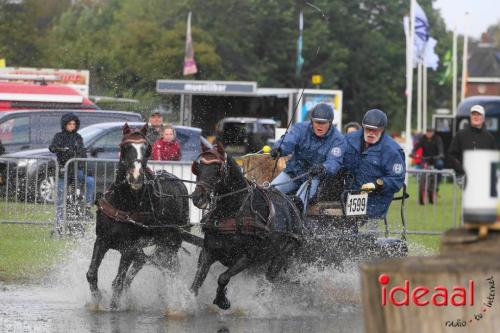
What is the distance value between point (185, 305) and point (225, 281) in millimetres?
495

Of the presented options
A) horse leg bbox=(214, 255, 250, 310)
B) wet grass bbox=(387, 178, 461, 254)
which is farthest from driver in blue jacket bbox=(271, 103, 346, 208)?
wet grass bbox=(387, 178, 461, 254)

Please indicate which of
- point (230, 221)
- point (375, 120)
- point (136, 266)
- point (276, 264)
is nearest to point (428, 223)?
point (375, 120)

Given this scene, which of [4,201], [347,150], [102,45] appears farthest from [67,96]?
[102,45]

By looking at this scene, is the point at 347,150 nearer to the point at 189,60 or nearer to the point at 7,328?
the point at 7,328

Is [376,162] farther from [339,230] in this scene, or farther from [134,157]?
[134,157]

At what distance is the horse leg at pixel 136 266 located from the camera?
11.7 meters

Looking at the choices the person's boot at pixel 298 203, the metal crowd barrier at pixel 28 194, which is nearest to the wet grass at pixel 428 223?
the person's boot at pixel 298 203

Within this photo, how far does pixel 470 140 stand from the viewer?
16.4m

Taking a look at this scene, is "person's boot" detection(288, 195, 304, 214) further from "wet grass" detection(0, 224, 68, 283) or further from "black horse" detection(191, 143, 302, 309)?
"wet grass" detection(0, 224, 68, 283)

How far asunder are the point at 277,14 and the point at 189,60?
13890 mm

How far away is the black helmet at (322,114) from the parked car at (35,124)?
12229mm

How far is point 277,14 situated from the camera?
6350 cm

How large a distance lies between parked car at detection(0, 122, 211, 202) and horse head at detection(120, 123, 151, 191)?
15.4 feet

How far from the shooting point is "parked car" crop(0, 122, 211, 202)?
1789 centimetres
